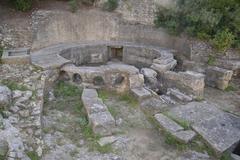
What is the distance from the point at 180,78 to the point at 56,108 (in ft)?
12.5

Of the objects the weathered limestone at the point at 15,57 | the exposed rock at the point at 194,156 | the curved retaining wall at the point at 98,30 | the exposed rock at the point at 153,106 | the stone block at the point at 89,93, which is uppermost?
the curved retaining wall at the point at 98,30

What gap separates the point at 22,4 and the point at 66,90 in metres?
4.55

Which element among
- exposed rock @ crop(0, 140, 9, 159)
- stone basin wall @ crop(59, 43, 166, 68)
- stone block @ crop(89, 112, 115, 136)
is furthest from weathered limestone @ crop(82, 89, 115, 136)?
stone basin wall @ crop(59, 43, 166, 68)

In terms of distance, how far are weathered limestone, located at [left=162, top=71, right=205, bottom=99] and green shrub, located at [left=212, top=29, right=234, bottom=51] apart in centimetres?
199

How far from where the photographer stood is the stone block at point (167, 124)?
6.81 meters

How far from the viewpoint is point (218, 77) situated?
9.68 m

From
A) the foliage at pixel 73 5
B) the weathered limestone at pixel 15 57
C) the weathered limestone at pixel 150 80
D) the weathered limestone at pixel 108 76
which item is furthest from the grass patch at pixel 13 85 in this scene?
the foliage at pixel 73 5

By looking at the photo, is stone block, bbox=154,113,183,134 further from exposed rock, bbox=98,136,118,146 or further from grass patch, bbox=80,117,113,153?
grass patch, bbox=80,117,113,153

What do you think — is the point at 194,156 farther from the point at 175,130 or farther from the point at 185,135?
Answer: the point at 175,130

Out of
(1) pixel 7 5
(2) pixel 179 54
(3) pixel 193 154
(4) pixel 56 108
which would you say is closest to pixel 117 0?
(2) pixel 179 54

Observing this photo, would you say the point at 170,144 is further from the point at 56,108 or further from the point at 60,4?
the point at 60,4

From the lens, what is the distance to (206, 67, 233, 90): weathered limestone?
9.55 metres

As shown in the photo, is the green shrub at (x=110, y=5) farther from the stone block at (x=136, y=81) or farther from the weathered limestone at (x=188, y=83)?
the stone block at (x=136, y=81)

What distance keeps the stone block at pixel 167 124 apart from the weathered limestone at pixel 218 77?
3321 mm
